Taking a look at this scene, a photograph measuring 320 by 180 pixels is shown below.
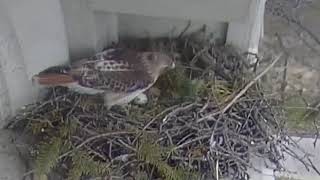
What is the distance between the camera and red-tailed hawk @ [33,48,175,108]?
44.9 inches

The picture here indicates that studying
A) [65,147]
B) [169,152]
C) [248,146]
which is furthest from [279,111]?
[65,147]

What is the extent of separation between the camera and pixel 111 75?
1.16 meters

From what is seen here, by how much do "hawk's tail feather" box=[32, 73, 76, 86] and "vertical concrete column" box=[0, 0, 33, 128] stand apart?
3 cm

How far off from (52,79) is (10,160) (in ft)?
0.52

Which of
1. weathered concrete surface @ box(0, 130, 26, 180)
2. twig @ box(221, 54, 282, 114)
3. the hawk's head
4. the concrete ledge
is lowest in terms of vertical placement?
weathered concrete surface @ box(0, 130, 26, 180)

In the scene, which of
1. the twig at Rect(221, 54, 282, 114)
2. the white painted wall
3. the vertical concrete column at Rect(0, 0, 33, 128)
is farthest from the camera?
the white painted wall

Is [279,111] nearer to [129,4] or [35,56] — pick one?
[129,4]

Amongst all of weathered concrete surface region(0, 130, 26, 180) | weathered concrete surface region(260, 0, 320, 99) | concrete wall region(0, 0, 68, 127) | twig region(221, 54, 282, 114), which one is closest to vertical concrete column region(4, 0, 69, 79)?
concrete wall region(0, 0, 68, 127)

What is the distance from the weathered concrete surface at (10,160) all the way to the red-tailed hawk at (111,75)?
0.40ft

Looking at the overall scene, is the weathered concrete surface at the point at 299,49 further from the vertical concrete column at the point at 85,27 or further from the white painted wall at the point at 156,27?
the vertical concrete column at the point at 85,27

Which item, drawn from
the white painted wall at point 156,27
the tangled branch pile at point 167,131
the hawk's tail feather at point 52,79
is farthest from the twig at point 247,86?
the hawk's tail feather at point 52,79

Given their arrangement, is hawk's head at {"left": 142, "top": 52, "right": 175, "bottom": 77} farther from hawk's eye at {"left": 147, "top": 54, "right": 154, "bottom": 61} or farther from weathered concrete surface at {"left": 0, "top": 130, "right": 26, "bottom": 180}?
weathered concrete surface at {"left": 0, "top": 130, "right": 26, "bottom": 180}

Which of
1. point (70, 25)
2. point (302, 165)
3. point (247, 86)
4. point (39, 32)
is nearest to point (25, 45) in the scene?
point (39, 32)

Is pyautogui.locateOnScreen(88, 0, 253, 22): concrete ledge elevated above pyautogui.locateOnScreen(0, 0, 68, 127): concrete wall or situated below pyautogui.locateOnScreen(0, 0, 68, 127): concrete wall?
above
